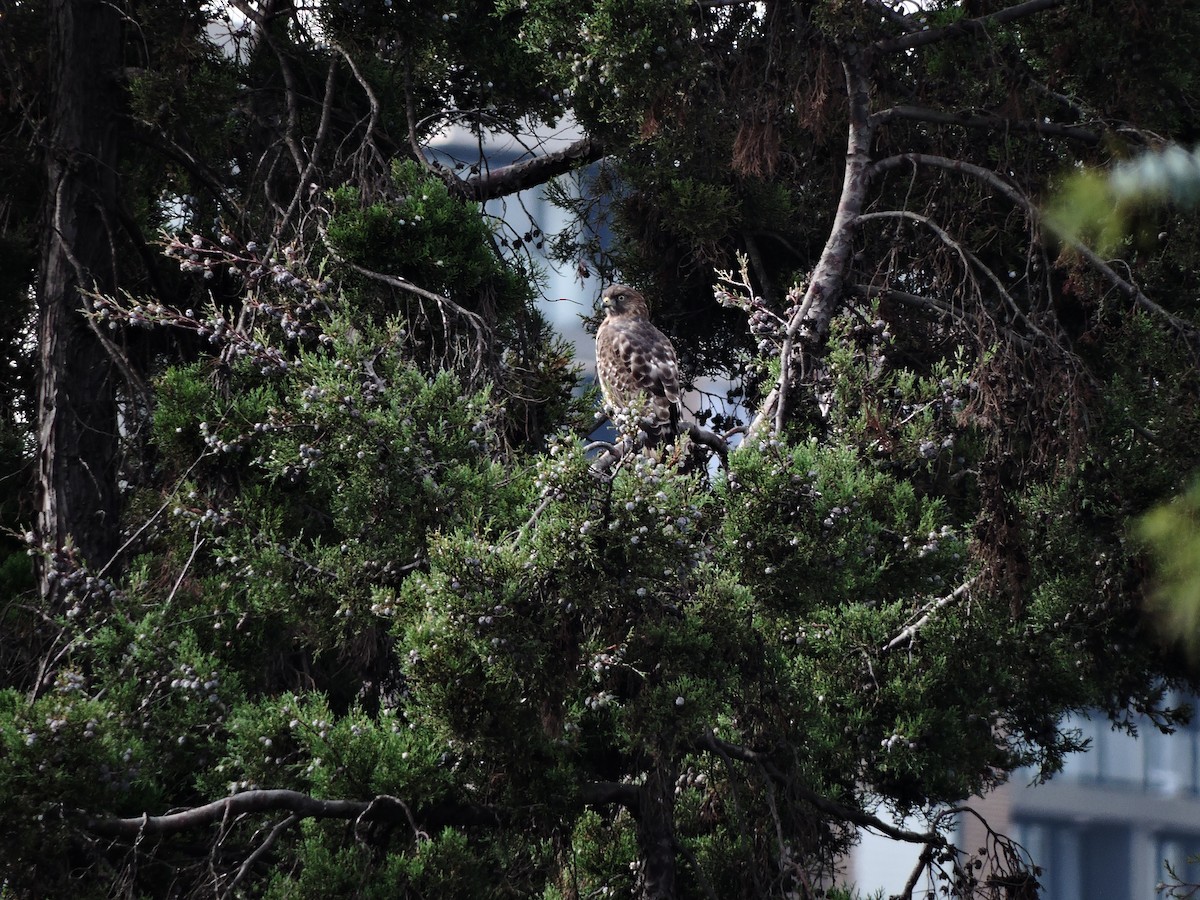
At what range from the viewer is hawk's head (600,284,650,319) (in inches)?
300

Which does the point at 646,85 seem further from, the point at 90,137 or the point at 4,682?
the point at 4,682

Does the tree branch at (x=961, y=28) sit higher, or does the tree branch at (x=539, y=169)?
the tree branch at (x=539, y=169)

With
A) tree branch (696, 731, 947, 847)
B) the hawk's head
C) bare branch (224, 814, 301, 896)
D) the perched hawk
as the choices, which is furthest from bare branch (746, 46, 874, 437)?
the hawk's head

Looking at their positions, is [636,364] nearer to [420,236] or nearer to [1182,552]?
[420,236]

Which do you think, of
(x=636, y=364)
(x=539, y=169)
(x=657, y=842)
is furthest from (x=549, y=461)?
(x=539, y=169)

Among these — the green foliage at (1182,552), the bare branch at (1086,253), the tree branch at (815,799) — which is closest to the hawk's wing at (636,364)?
the bare branch at (1086,253)

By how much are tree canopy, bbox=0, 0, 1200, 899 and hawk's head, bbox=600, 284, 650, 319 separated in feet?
1.17

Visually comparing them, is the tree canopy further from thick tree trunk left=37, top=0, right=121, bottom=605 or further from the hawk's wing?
the hawk's wing

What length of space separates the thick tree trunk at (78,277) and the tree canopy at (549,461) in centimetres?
2

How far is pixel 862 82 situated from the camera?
17.4 feet

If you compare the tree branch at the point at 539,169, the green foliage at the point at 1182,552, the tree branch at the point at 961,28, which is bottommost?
the green foliage at the point at 1182,552

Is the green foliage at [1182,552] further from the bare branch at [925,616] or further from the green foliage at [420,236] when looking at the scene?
the green foliage at [420,236]

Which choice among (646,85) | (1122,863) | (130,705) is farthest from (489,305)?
(1122,863)

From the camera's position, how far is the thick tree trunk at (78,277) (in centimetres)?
647
